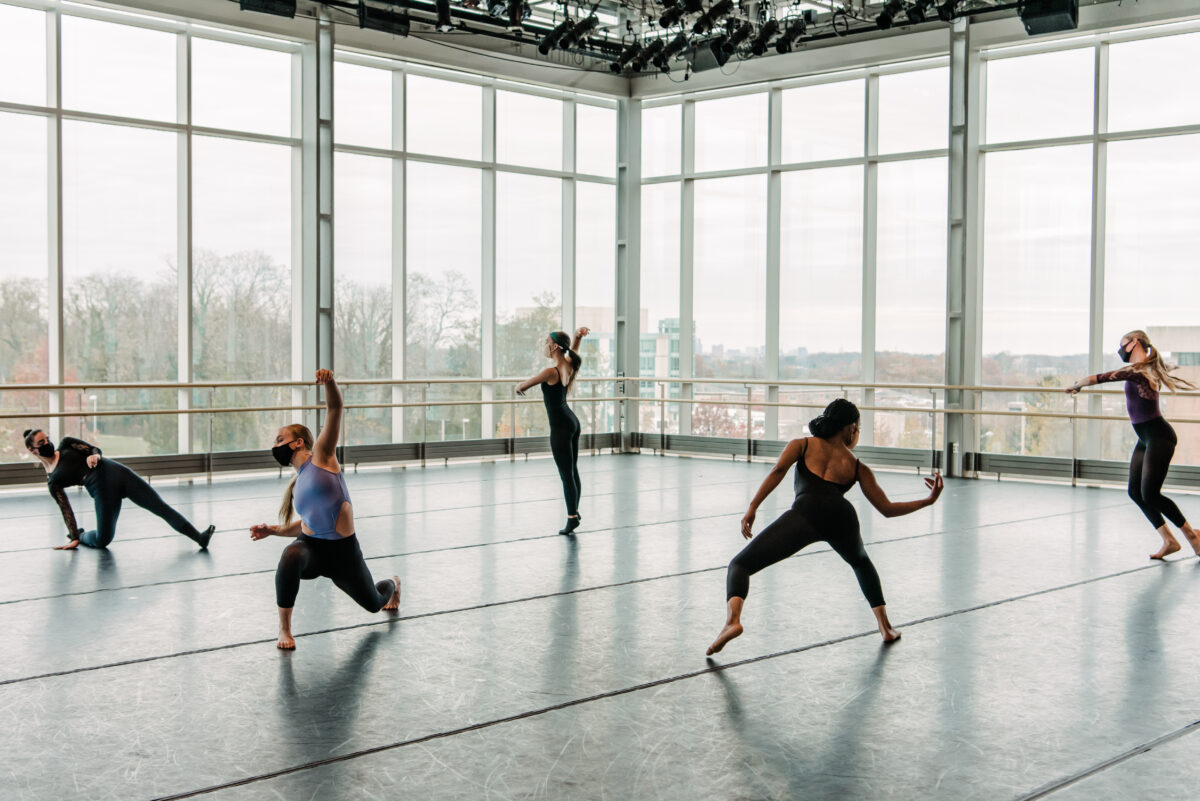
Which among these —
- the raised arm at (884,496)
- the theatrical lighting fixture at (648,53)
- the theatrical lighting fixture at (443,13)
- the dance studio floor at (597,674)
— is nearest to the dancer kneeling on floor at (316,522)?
the dance studio floor at (597,674)

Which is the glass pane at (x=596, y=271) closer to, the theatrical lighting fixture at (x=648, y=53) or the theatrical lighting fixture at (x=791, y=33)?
the theatrical lighting fixture at (x=648, y=53)

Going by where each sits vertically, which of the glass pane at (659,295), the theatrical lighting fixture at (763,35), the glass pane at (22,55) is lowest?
the glass pane at (659,295)

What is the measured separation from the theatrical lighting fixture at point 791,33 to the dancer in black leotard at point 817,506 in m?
9.73

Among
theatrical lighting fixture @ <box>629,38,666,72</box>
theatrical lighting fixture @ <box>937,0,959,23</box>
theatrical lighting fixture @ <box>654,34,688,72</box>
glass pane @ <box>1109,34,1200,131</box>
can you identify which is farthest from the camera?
theatrical lighting fixture @ <box>629,38,666,72</box>

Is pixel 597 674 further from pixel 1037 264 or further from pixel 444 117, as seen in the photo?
pixel 444 117

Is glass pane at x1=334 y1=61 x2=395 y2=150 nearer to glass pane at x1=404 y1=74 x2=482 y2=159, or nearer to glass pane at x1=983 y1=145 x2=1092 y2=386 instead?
glass pane at x1=404 y1=74 x2=482 y2=159

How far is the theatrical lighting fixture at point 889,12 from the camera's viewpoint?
13.2 meters

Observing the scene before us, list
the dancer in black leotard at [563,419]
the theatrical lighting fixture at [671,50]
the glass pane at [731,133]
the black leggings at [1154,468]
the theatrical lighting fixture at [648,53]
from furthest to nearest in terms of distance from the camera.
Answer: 1. the glass pane at [731,133]
2. the theatrical lighting fixture at [648,53]
3. the theatrical lighting fixture at [671,50]
4. the dancer in black leotard at [563,419]
5. the black leggings at [1154,468]

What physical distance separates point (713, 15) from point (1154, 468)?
729cm

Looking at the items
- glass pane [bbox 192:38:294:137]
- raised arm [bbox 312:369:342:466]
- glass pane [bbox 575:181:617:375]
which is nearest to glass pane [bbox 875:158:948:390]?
glass pane [bbox 575:181:617:375]

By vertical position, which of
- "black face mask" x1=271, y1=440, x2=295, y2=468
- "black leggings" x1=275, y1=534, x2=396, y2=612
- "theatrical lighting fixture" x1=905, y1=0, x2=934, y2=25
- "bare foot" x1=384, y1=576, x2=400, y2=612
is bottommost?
"bare foot" x1=384, y1=576, x2=400, y2=612

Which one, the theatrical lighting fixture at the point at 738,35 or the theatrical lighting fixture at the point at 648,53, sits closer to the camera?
the theatrical lighting fixture at the point at 738,35

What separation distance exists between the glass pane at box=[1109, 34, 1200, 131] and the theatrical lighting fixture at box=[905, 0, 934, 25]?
2728 mm

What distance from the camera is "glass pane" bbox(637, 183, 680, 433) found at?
17844 millimetres
